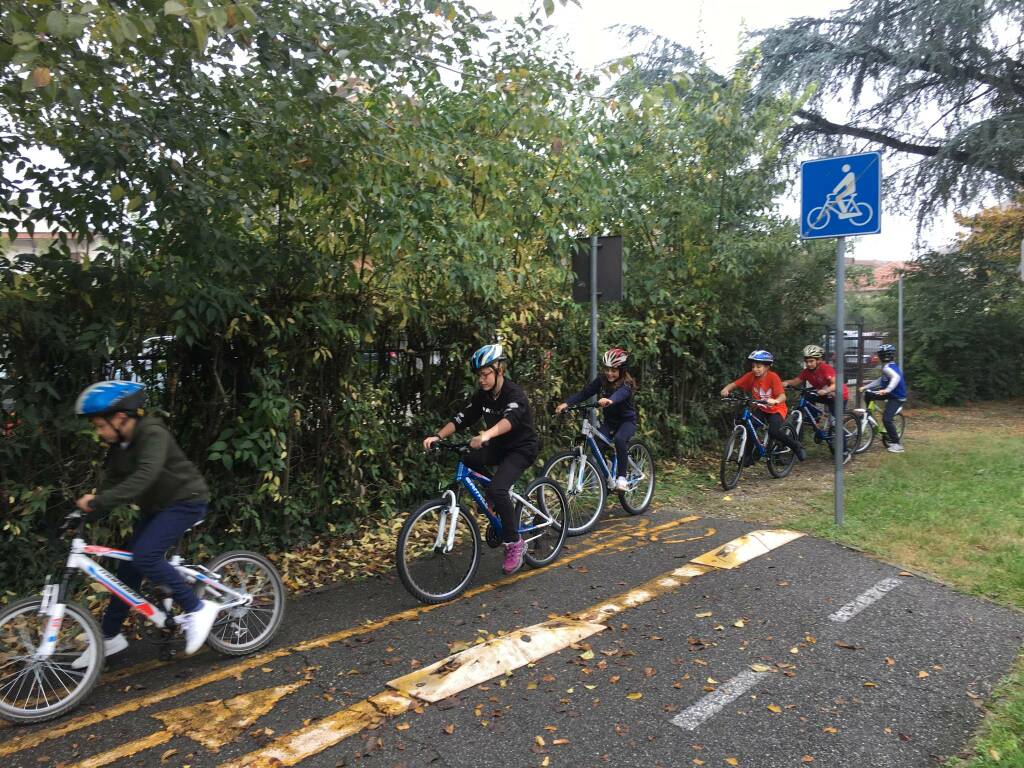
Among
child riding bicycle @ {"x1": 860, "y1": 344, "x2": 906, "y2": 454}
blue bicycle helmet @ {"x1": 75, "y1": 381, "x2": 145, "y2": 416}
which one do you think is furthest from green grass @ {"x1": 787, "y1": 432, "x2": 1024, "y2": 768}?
blue bicycle helmet @ {"x1": 75, "y1": 381, "x2": 145, "y2": 416}

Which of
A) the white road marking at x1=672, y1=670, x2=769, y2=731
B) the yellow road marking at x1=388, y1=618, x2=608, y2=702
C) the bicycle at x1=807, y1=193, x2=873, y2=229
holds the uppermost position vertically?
the bicycle at x1=807, y1=193, x2=873, y2=229

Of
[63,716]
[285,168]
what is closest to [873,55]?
[285,168]

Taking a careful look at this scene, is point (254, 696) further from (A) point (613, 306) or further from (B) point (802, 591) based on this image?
(A) point (613, 306)

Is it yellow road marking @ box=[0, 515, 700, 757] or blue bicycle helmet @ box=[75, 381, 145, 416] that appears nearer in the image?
yellow road marking @ box=[0, 515, 700, 757]

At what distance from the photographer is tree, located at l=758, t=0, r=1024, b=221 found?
1548 cm

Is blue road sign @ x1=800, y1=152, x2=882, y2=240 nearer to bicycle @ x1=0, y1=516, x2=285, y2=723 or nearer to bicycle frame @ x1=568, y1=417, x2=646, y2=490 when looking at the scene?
bicycle frame @ x1=568, y1=417, x2=646, y2=490

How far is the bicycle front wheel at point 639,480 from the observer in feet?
26.0

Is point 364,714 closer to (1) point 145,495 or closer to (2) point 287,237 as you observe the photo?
(1) point 145,495

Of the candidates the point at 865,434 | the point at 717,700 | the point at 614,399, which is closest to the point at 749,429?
the point at 614,399

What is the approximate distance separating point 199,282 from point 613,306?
605 centimetres

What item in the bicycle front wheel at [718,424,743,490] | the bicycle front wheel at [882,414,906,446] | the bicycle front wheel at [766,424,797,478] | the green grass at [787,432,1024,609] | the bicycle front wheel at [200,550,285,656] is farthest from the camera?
the bicycle front wheel at [882,414,906,446]

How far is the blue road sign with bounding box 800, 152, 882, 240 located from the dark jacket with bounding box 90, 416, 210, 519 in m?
5.81

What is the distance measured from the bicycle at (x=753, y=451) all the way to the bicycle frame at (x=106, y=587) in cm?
624

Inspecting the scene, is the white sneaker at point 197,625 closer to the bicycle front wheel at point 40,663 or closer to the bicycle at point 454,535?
the bicycle front wheel at point 40,663
